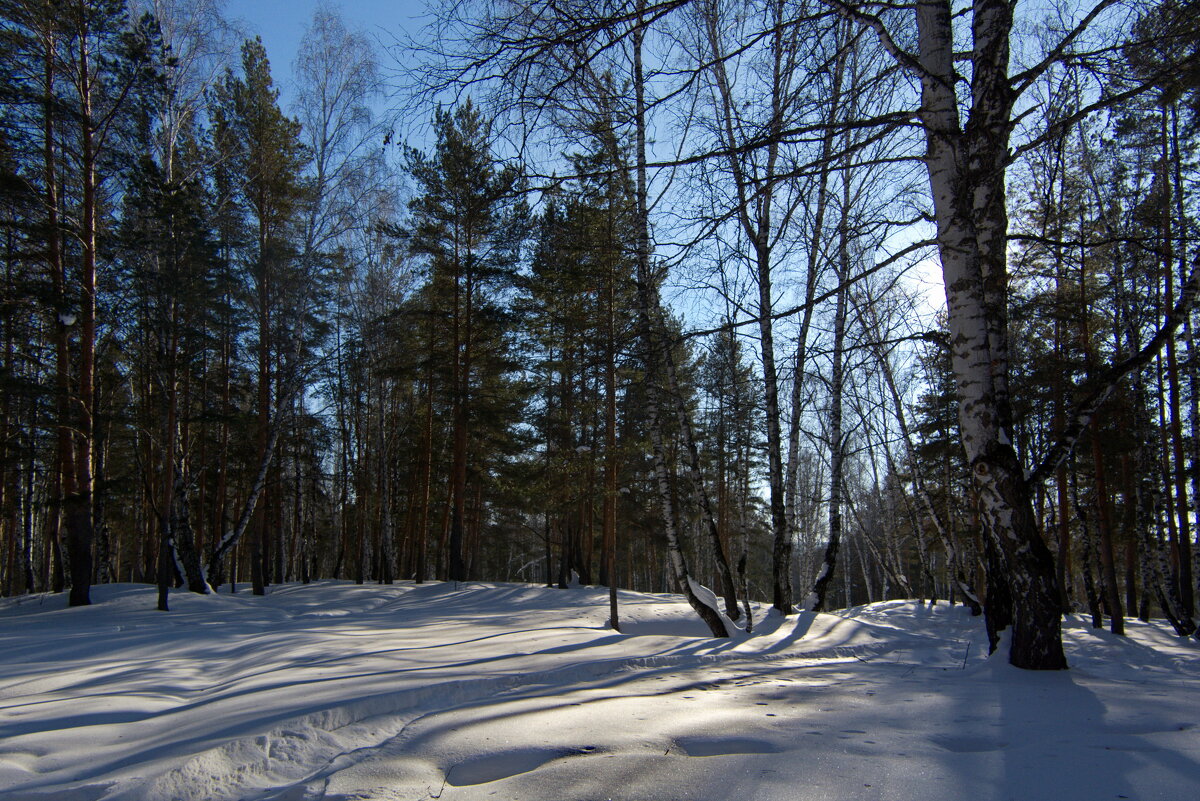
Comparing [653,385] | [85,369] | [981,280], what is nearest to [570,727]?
[981,280]

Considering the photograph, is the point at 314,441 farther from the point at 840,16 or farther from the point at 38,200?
the point at 840,16

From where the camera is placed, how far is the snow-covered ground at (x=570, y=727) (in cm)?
226

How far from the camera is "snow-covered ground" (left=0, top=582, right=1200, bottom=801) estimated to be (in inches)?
89.0

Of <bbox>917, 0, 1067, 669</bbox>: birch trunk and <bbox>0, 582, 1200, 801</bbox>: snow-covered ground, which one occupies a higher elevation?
<bbox>917, 0, 1067, 669</bbox>: birch trunk

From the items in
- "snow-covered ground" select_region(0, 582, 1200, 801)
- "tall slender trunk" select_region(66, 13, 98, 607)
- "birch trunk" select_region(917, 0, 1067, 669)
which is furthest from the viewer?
"tall slender trunk" select_region(66, 13, 98, 607)

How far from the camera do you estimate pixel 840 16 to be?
4391 millimetres

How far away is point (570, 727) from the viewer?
304 cm

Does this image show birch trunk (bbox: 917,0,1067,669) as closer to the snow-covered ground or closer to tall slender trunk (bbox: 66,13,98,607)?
the snow-covered ground

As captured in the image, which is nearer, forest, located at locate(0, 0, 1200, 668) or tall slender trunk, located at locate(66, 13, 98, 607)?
forest, located at locate(0, 0, 1200, 668)

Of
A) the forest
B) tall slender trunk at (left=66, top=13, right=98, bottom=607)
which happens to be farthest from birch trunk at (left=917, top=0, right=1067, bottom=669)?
tall slender trunk at (left=66, top=13, right=98, bottom=607)

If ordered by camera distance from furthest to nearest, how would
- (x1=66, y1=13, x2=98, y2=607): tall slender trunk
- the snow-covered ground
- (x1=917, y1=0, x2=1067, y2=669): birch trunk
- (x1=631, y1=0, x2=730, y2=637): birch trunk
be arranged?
(x1=66, y1=13, x2=98, y2=607): tall slender trunk
(x1=631, y1=0, x2=730, y2=637): birch trunk
(x1=917, y1=0, x2=1067, y2=669): birch trunk
the snow-covered ground

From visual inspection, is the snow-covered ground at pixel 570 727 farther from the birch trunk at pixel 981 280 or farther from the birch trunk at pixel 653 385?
the birch trunk at pixel 653 385

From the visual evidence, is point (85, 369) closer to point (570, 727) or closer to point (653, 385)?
point (653, 385)

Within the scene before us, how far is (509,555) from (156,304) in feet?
91.7
